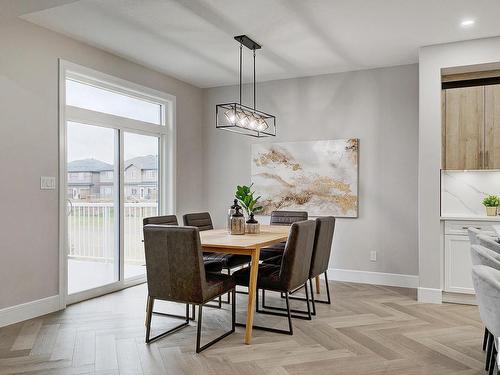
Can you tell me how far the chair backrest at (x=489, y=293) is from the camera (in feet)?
5.69

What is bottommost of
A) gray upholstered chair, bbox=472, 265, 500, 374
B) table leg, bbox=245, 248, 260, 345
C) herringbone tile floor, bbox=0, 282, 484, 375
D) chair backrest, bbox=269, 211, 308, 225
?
herringbone tile floor, bbox=0, 282, 484, 375

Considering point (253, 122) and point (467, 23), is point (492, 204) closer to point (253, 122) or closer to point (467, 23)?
point (467, 23)

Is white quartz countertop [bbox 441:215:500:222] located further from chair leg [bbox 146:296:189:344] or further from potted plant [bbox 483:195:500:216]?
chair leg [bbox 146:296:189:344]

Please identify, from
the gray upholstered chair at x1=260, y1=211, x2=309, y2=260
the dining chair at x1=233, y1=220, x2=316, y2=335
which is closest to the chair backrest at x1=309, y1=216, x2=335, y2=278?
the dining chair at x1=233, y1=220, x2=316, y2=335

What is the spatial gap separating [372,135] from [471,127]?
116cm

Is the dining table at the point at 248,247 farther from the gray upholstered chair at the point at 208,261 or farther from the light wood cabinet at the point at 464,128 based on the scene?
the light wood cabinet at the point at 464,128

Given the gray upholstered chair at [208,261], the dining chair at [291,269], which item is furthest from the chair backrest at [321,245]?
the gray upholstered chair at [208,261]

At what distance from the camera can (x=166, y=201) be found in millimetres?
5699

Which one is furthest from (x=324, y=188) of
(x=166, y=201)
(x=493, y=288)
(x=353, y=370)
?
(x=493, y=288)

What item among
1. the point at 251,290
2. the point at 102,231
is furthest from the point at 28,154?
the point at 251,290

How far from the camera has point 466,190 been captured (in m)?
4.80

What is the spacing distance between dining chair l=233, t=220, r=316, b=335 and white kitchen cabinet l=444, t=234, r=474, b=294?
1.66m

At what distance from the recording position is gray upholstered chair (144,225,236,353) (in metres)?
2.91

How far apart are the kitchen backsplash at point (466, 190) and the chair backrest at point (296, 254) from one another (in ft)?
6.63
